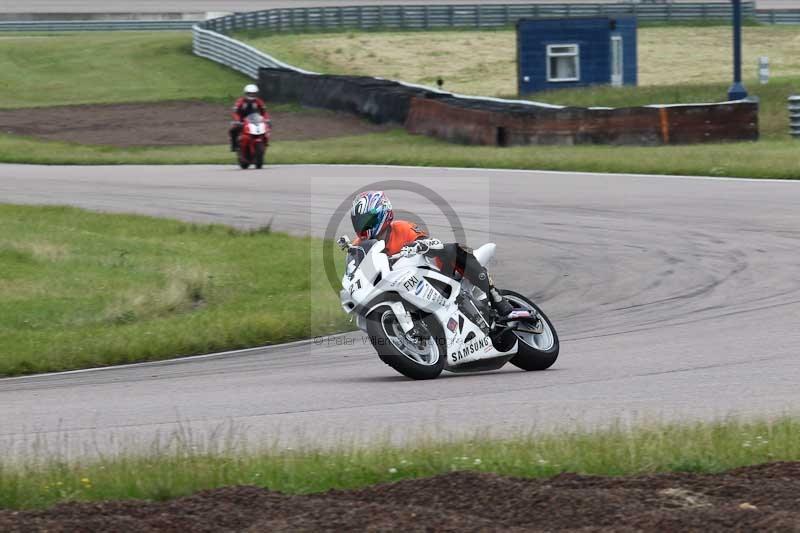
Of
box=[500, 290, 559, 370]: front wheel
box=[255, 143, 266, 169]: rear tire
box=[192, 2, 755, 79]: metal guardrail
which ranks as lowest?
box=[255, 143, 266, 169]: rear tire

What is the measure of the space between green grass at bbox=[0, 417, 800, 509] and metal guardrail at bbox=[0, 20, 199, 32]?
192ft

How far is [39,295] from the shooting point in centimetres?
1405

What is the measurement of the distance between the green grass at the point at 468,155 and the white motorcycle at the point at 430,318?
13.5 meters

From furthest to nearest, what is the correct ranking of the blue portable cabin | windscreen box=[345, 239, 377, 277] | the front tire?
the blue portable cabin, the front tire, windscreen box=[345, 239, 377, 277]

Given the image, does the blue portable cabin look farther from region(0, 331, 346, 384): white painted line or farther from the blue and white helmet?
the blue and white helmet

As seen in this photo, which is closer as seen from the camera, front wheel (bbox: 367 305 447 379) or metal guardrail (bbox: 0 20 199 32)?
front wheel (bbox: 367 305 447 379)

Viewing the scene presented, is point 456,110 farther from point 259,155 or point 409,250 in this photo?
point 409,250

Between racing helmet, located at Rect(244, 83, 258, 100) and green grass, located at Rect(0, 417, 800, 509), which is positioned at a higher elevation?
racing helmet, located at Rect(244, 83, 258, 100)

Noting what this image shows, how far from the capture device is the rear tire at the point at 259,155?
2762cm

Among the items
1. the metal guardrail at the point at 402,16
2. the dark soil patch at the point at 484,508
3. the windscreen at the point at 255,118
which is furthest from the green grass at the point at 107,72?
the dark soil patch at the point at 484,508

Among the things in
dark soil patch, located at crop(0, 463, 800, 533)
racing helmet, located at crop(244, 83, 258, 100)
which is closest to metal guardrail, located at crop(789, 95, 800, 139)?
racing helmet, located at crop(244, 83, 258, 100)

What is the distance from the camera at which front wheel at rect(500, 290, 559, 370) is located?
994 centimetres

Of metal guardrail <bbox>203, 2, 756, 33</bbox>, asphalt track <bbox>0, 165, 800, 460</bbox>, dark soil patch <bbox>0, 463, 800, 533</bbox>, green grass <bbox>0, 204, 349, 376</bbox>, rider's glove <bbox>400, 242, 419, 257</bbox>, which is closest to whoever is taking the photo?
dark soil patch <bbox>0, 463, 800, 533</bbox>

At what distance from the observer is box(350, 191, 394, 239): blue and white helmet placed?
9.59m
